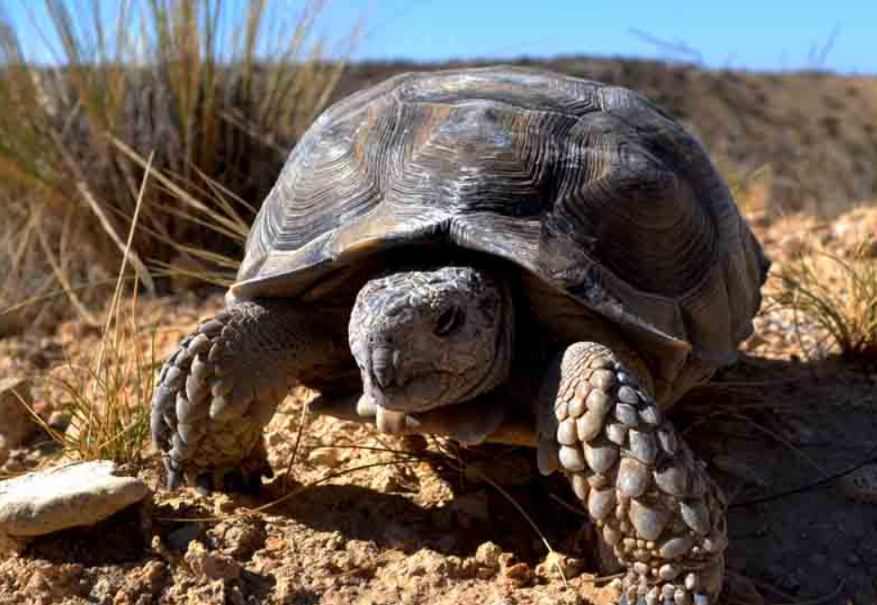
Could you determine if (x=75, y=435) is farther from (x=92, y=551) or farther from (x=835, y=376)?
(x=835, y=376)

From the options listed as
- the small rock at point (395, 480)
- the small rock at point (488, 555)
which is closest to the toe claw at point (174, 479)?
the small rock at point (395, 480)

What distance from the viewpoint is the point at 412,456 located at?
276 cm

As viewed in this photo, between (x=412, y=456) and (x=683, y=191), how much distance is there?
3.76 feet

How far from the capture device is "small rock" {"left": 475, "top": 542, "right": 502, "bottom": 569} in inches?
87.7

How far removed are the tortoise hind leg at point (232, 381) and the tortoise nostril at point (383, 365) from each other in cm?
48

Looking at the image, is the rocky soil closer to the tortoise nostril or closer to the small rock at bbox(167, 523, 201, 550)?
the small rock at bbox(167, 523, 201, 550)

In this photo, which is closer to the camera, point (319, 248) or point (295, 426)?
point (319, 248)

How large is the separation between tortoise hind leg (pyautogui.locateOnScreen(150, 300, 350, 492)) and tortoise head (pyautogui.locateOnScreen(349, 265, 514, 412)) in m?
0.38

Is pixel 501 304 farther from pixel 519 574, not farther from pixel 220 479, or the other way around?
pixel 220 479

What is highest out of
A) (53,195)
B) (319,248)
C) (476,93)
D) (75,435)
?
(476,93)

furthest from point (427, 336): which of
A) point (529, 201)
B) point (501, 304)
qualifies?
point (529, 201)

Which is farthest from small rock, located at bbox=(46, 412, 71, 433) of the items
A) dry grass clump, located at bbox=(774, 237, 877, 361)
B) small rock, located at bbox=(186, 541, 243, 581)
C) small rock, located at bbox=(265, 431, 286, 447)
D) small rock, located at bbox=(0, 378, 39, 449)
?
dry grass clump, located at bbox=(774, 237, 877, 361)

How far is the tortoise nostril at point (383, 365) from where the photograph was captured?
194cm

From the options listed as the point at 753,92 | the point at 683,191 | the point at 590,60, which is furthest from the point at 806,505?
the point at 753,92
